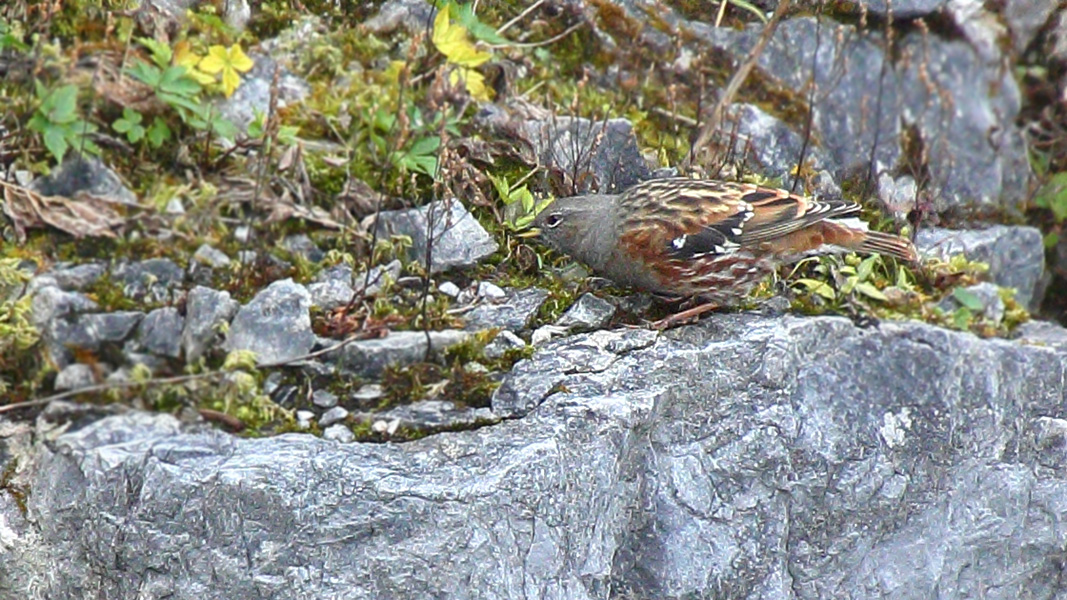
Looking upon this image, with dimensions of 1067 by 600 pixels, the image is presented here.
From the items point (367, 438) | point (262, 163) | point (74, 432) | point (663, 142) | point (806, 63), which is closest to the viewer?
point (74, 432)

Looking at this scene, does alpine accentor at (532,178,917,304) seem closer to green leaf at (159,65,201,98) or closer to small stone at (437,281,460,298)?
small stone at (437,281,460,298)

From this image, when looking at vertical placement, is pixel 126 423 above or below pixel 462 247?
below

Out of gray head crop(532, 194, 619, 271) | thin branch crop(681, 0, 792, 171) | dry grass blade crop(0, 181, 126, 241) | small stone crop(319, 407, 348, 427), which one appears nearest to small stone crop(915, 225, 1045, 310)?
thin branch crop(681, 0, 792, 171)

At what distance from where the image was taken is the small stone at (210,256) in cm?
465

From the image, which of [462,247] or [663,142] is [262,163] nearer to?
[462,247]

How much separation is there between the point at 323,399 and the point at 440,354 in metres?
0.55

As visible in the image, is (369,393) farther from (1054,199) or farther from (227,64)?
(1054,199)

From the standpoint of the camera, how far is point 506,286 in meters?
5.25

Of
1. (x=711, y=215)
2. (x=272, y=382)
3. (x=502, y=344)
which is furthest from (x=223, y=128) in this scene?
(x=711, y=215)

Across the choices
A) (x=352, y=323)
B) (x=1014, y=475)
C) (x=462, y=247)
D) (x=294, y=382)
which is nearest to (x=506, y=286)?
(x=462, y=247)

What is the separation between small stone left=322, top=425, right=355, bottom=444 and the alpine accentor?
150 centimetres

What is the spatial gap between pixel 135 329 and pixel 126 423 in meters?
0.38

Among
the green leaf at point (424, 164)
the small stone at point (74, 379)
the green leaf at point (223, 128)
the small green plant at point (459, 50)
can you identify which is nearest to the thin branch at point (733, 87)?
the small green plant at point (459, 50)

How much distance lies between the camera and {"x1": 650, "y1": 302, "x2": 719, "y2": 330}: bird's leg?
523 centimetres
